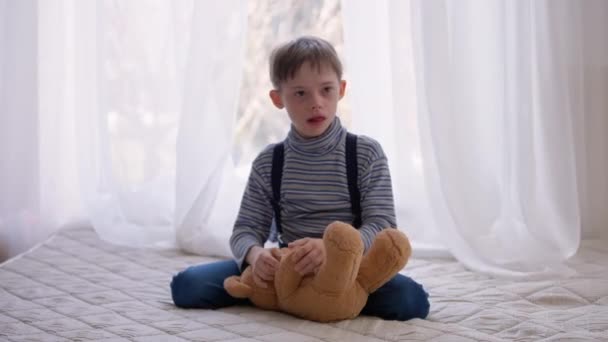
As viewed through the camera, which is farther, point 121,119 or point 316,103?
point 121,119

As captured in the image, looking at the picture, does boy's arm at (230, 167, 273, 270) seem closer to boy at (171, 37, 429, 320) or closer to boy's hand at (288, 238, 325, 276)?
boy at (171, 37, 429, 320)

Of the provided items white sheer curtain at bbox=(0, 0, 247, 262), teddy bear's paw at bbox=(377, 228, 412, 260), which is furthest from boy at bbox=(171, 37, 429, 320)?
white sheer curtain at bbox=(0, 0, 247, 262)

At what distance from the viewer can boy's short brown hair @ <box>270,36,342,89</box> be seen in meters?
1.45

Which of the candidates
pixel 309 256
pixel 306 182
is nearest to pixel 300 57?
pixel 306 182

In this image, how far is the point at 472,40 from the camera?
67.8 inches

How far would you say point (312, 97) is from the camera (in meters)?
1.45

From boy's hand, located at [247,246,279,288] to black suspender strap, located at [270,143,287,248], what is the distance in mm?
132

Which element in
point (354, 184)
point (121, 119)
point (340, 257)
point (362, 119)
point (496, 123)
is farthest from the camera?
point (121, 119)

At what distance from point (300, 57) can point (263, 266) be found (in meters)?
0.37

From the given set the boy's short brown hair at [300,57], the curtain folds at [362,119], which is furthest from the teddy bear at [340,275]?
the curtain folds at [362,119]

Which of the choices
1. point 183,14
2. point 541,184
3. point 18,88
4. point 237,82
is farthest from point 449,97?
point 18,88

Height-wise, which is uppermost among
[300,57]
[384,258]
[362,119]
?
[300,57]

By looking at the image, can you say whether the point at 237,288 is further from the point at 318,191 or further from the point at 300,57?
the point at 300,57

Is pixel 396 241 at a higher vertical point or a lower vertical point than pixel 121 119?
lower
